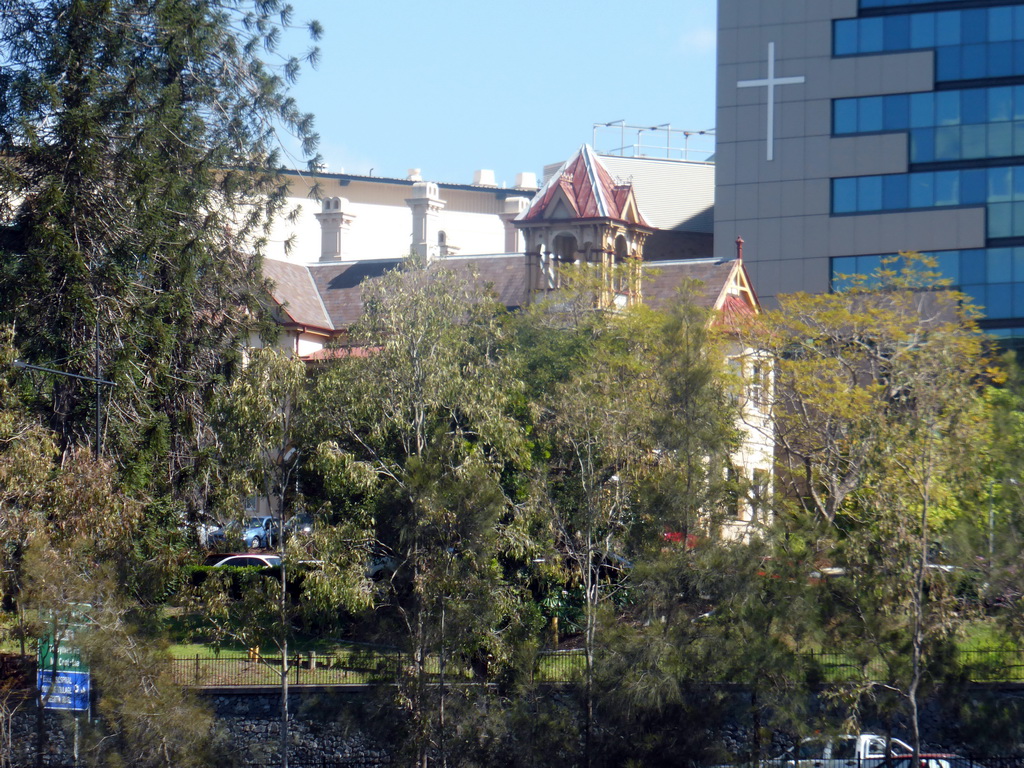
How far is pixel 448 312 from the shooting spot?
27.3 metres

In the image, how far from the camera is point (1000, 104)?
2206 inches

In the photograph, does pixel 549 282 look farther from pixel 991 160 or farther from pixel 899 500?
pixel 899 500

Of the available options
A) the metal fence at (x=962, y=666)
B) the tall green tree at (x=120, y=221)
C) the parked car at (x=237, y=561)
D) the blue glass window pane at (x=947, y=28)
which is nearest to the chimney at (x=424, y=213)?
the blue glass window pane at (x=947, y=28)

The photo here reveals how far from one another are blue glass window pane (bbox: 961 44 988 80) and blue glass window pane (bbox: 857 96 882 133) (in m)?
3.85

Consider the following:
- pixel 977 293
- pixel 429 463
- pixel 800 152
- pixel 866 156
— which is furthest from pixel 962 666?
pixel 800 152

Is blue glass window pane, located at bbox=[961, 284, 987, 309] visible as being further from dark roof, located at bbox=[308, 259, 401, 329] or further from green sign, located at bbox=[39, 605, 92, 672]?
green sign, located at bbox=[39, 605, 92, 672]

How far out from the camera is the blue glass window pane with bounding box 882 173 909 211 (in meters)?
57.4

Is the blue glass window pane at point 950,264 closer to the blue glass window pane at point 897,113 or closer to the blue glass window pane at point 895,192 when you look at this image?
the blue glass window pane at point 895,192

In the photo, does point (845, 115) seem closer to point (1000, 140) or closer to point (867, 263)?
point (1000, 140)

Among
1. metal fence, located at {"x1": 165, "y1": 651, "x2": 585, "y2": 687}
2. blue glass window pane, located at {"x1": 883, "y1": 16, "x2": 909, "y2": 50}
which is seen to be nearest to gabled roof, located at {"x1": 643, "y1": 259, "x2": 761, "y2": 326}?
blue glass window pane, located at {"x1": 883, "y1": 16, "x2": 909, "y2": 50}

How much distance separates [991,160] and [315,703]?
150 ft

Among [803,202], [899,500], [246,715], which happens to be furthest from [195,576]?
[803,202]

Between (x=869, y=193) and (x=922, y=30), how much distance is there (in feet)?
25.1

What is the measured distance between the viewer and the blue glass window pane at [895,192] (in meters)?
57.4
